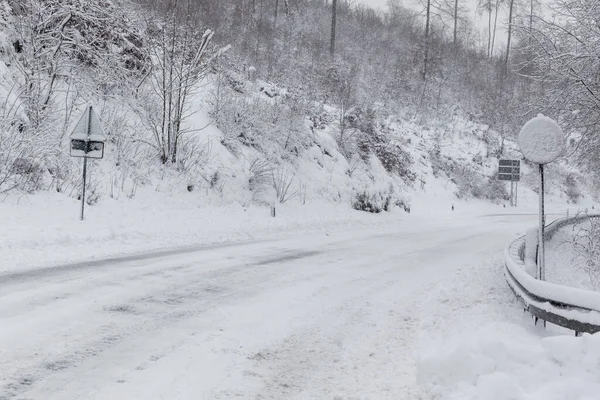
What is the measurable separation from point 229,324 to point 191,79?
1428 cm

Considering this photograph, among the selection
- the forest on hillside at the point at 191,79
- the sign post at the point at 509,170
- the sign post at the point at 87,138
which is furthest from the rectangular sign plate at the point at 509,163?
the sign post at the point at 87,138

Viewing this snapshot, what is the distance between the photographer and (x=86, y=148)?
1232 centimetres

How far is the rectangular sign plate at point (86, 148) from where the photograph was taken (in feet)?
40.0

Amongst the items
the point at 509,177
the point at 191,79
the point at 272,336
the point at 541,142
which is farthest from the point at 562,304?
the point at 509,177

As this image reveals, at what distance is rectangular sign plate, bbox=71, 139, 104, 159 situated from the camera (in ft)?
40.0

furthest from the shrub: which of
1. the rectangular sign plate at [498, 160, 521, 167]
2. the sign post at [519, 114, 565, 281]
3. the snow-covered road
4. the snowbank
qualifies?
the rectangular sign plate at [498, 160, 521, 167]

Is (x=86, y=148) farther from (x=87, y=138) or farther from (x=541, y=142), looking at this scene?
(x=541, y=142)

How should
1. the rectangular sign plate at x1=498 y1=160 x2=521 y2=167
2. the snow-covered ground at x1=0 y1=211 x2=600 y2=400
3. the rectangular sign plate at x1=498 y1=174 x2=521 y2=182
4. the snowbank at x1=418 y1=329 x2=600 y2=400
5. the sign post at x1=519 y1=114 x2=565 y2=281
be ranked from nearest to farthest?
the snowbank at x1=418 y1=329 x2=600 y2=400, the snow-covered ground at x1=0 y1=211 x2=600 y2=400, the sign post at x1=519 y1=114 x2=565 y2=281, the rectangular sign plate at x1=498 y1=160 x2=521 y2=167, the rectangular sign plate at x1=498 y1=174 x2=521 y2=182

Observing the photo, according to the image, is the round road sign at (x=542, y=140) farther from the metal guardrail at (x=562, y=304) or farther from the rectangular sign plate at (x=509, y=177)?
the rectangular sign plate at (x=509, y=177)

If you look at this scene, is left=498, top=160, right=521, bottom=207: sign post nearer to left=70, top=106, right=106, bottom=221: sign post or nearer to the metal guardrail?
left=70, top=106, right=106, bottom=221: sign post

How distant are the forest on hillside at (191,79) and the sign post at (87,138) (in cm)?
176

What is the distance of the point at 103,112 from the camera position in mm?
17172

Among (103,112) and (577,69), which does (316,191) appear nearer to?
(103,112)

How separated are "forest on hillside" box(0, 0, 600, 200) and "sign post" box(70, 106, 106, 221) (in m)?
1.76
